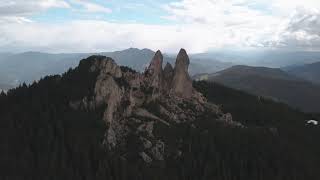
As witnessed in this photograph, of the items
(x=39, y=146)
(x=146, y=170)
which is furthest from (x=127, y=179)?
(x=39, y=146)

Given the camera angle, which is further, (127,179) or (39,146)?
(39,146)

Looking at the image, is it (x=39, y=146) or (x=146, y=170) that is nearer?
(x=146, y=170)

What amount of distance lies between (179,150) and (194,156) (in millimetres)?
5790

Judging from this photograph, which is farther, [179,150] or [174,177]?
[179,150]

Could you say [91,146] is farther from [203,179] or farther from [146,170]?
[203,179]

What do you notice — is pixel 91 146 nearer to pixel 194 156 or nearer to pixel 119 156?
pixel 119 156

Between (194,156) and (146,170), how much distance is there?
23966 mm

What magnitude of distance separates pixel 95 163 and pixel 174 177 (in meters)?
27.0

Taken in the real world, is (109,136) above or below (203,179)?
above

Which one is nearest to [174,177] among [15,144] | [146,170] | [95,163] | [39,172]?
[146,170]

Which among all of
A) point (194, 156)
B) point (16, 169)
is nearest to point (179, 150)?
point (194, 156)

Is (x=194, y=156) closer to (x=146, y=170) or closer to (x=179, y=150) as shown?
(x=179, y=150)

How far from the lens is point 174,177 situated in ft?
604

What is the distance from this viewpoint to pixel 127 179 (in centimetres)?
17975
